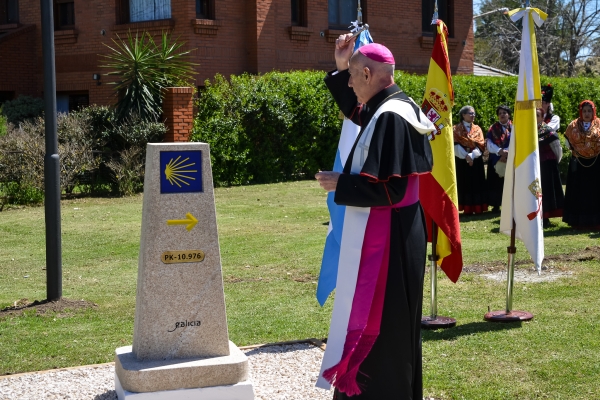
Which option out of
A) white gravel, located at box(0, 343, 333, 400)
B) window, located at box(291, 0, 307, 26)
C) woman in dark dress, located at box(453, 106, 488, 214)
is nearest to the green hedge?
window, located at box(291, 0, 307, 26)

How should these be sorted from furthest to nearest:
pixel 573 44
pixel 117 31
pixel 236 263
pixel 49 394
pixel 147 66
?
pixel 573 44 → pixel 117 31 → pixel 147 66 → pixel 236 263 → pixel 49 394

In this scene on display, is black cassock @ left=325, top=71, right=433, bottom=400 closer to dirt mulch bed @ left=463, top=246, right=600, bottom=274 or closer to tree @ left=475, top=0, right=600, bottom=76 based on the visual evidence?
dirt mulch bed @ left=463, top=246, right=600, bottom=274

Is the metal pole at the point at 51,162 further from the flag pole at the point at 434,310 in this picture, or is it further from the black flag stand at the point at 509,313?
the black flag stand at the point at 509,313

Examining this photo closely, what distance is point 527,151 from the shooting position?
25.1 feet

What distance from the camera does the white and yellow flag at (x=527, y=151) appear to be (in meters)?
7.49

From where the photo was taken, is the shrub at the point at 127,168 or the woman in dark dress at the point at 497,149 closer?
the woman in dark dress at the point at 497,149

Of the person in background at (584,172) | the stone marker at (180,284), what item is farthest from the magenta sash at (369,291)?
the person in background at (584,172)

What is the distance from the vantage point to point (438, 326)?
7.30 meters

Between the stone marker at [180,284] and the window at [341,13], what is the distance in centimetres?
1930

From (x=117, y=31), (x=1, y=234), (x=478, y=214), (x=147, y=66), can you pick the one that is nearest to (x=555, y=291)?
(x=478, y=214)

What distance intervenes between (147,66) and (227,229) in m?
6.43

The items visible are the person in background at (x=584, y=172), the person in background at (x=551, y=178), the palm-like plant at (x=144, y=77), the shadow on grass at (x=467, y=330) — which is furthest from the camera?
the palm-like plant at (x=144, y=77)

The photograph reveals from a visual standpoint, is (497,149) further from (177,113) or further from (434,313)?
(434,313)

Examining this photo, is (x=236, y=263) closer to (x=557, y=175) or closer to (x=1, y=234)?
(x=1, y=234)
